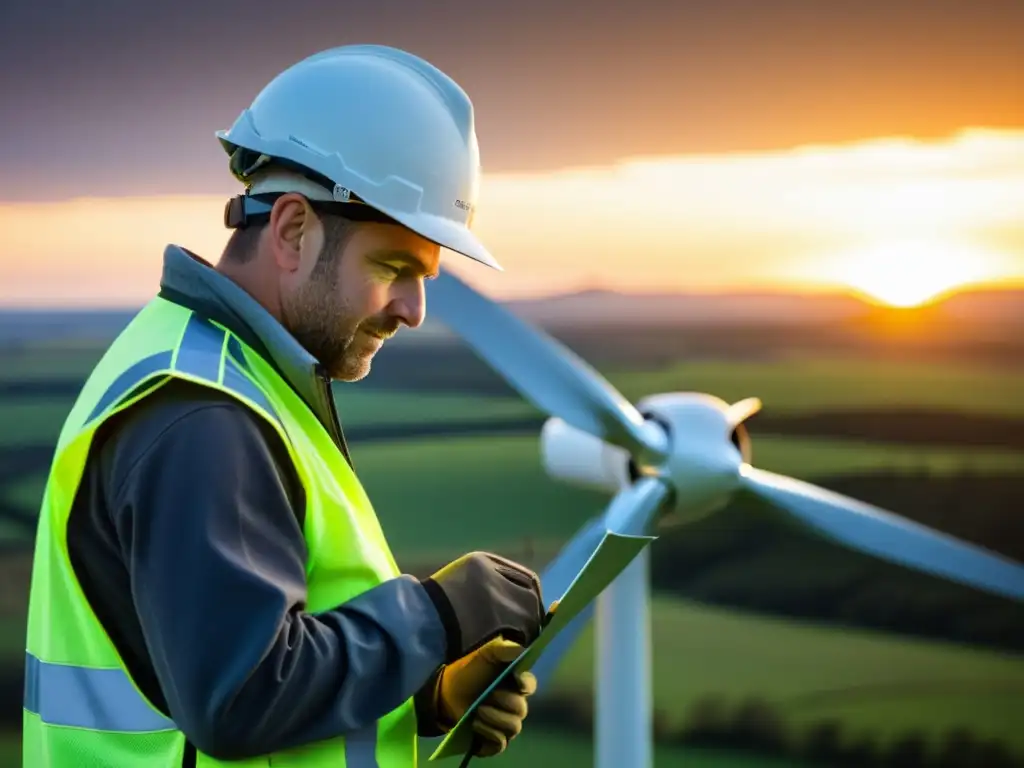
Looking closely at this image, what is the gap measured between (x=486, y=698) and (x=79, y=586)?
2.90 ft

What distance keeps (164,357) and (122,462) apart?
218 millimetres

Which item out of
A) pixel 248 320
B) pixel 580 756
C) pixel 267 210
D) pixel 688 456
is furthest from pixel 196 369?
pixel 580 756

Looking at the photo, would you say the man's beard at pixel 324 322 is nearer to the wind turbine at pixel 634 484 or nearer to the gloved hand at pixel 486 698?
the gloved hand at pixel 486 698

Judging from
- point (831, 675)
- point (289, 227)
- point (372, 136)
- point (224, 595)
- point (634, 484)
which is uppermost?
point (831, 675)

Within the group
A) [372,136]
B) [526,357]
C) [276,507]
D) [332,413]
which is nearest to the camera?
[276,507]

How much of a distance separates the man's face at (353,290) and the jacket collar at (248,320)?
0.10 meters

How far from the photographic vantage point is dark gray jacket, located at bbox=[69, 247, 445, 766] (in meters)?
2.02

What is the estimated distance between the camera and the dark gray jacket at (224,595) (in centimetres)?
202

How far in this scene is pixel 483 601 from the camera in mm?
2393

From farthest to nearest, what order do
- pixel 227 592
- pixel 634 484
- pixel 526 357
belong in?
pixel 634 484, pixel 526 357, pixel 227 592

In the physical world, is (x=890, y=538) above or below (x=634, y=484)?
below

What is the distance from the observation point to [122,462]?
2104 mm

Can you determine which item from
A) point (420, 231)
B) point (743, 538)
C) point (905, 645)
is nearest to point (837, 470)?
point (743, 538)

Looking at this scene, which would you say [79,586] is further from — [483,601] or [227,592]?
[483,601]
